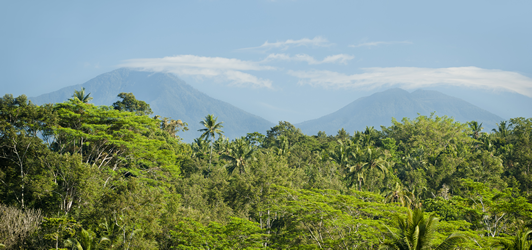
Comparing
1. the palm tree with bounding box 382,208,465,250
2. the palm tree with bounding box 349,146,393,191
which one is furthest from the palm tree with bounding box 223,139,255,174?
the palm tree with bounding box 382,208,465,250

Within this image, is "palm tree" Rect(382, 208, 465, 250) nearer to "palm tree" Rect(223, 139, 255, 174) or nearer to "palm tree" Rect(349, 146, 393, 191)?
"palm tree" Rect(349, 146, 393, 191)

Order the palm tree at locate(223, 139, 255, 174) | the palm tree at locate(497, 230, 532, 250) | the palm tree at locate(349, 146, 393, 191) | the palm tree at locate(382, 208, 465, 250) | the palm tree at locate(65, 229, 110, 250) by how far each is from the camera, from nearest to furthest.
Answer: the palm tree at locate(382, 208, 465, 250) < the palm tree at locate(497, 230, 532, 250) < the palm tree at locate(65, 229, 110, 250) < the palm tree at locate(349, 146, 393, 191) < the palm tree at locate(223, 139, 255, 174)

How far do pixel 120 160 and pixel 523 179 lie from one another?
43906 mm

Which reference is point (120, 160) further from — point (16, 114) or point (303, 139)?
point (303, 139)

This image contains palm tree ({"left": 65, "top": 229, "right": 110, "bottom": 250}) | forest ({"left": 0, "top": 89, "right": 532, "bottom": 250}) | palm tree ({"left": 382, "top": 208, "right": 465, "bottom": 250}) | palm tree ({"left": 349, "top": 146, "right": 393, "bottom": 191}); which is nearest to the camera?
palm tree ({"left": 382, "top": 208, "right": 465, "bottom": 250})

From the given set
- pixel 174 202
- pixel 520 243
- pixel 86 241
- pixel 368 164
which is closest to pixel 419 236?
pixel 520 243

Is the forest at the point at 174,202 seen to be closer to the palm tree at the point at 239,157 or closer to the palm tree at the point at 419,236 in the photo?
the palm tree at the point at 419,236

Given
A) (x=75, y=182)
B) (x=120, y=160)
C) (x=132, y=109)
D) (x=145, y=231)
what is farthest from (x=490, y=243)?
(x=132, y=109)

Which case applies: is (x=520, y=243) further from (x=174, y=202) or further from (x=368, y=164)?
(x=368, y=164)

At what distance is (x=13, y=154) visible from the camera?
23.5 metres

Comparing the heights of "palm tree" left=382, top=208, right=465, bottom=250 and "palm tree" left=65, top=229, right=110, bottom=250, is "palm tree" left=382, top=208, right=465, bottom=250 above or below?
above

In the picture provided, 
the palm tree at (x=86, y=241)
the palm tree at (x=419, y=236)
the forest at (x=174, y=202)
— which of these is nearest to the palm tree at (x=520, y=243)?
the forest at (x=174, y=202)

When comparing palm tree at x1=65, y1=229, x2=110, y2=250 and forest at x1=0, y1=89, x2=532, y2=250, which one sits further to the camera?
forest at x1=0, y1=89, x2=532, y2=250

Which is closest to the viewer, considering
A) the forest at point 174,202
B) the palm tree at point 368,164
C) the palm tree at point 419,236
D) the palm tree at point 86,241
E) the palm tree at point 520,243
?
the palm tree at point 419,236
